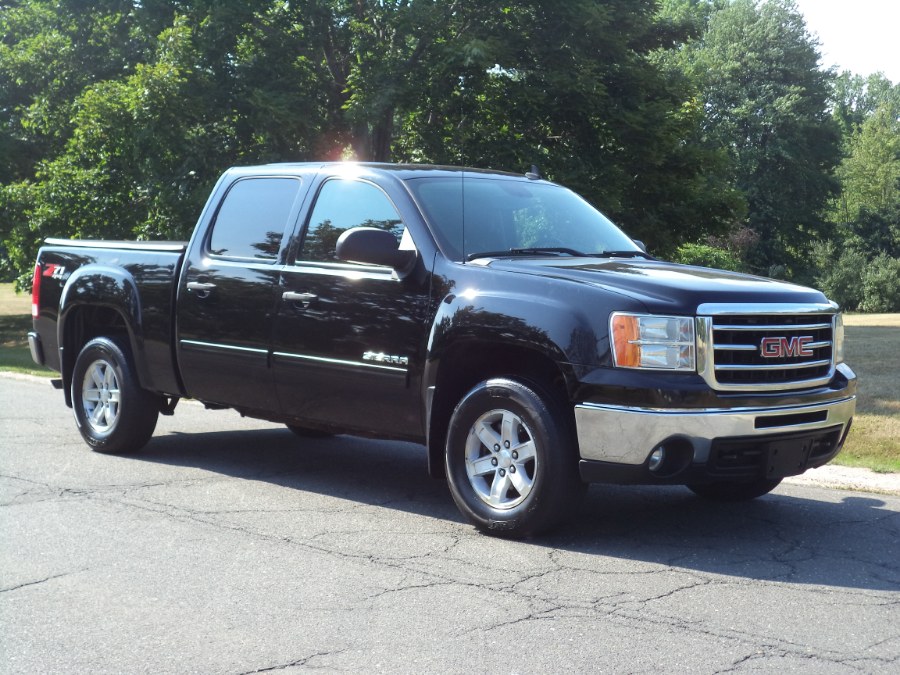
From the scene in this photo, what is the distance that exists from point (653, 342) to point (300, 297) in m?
2.44

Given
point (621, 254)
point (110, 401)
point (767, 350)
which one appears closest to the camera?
point (767, 350)

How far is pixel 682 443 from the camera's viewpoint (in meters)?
5.59

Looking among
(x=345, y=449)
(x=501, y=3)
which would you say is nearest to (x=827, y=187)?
(x=501, y=3)

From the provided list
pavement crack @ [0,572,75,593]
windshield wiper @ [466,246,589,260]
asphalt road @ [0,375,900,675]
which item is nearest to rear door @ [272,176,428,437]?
windshield wiper @ [466,246,589,260]

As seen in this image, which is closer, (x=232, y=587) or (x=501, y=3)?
(x=232, y=587)

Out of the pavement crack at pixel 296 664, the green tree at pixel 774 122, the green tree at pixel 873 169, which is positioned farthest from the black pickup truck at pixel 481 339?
the green tree at pixel 873 169

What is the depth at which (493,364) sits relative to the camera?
20.8 ft

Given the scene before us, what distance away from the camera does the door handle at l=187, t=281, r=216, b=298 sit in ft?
25.2

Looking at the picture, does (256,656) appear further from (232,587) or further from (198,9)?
(198,9)

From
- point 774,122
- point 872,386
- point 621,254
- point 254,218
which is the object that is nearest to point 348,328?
point 254,218

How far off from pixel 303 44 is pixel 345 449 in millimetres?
16885

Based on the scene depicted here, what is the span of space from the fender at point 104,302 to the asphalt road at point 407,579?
0.87 meters

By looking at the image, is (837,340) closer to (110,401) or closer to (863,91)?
(110,401)

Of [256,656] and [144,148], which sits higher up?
[144,148]
